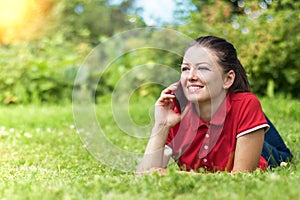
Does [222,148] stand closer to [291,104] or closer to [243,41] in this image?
[291,104]

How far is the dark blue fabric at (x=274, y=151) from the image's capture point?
3.76 meters

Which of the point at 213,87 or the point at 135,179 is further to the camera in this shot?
the point at 213,87

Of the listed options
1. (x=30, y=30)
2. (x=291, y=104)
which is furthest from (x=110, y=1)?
(x=291, y=104)

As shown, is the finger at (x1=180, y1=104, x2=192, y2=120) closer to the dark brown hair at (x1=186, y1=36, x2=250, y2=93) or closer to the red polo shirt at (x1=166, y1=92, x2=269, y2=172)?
the red polo shirt at (x1=166, y1=92, x2=269, y2=172)

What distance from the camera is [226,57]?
3326mm

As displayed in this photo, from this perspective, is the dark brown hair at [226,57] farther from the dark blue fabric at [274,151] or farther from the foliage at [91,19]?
the foliage at [91,19]

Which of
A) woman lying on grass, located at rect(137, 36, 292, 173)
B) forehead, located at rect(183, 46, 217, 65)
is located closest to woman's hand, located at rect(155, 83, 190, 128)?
woman lying on grass, located at rect(137, 36, 292, 173)

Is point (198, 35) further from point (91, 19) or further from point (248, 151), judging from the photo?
point (91, 19)

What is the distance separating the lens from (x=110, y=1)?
18.0m

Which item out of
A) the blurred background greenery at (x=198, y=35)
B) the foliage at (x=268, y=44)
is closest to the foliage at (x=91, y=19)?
the blurred background greenery at (x=198, y=35)

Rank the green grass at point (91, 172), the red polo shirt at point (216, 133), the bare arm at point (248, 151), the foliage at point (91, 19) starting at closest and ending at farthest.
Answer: the green grass at point (91, 172)
the bare arm at point (248, 151)
the red polo shirt at point (216, 133)
the foliage at point (91, 19)

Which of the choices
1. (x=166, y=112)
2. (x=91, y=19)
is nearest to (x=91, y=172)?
(x=166, y=112)

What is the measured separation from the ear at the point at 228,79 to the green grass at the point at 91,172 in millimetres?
640

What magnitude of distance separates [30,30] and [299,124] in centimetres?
1046
